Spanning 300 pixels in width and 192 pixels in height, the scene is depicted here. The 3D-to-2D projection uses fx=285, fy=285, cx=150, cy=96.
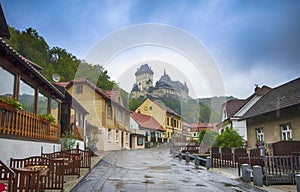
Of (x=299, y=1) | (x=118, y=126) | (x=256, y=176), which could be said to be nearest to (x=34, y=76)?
(x=256, y=176)

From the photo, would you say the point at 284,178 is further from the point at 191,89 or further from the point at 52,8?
the point at 52,8

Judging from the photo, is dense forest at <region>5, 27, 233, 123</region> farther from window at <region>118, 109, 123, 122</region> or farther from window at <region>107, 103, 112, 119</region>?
window at <region>118, 109, 123, 122</region>

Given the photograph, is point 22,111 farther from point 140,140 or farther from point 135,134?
point 140,140

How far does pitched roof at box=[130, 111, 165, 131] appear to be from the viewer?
38.9 meters

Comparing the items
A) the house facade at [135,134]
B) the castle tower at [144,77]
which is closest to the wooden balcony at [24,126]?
the castle tower at [144,77]

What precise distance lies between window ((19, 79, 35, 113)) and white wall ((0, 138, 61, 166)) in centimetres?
146

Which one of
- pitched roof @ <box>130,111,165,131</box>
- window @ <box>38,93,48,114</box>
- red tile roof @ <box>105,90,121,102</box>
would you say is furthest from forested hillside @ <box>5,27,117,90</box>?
window @ <box>38,93,48,114</box>

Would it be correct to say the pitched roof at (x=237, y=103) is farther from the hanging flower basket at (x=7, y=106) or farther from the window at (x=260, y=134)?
the hanging flower basket at (x=7, y=106)

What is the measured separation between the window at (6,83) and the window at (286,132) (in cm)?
1418

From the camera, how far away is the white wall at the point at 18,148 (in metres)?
7.35

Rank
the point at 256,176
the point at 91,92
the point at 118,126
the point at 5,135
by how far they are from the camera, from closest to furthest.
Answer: the point at 5,135 → the point at 256,176 → the point at 91,92 → the point at 118,126

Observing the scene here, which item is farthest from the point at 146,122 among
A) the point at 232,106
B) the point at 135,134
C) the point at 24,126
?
the point at 24,126

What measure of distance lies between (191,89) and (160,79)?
1.87 metres

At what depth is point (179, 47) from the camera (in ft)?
47.5
